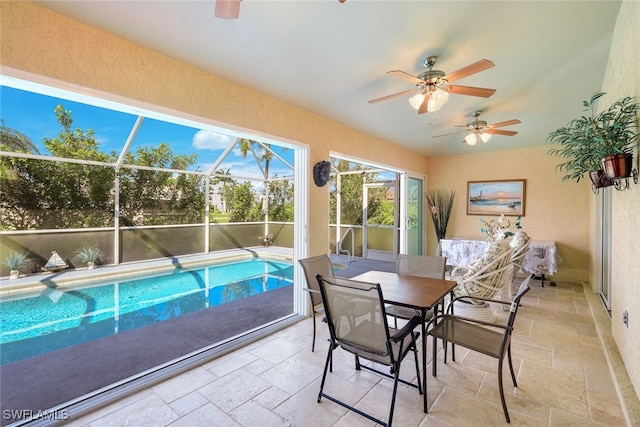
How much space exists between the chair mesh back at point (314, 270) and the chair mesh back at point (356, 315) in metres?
0.76

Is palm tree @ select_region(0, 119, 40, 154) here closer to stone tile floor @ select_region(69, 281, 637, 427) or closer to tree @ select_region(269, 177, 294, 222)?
tree @ select_region(269, 177, 294, 222)

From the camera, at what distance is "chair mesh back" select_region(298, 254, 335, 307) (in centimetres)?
277

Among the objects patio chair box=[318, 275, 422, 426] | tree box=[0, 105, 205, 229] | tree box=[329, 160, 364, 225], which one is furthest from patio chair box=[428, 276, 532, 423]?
tree box=[0, 105, 205, 229]

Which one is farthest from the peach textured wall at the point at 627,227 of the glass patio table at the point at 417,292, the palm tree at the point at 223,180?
the palm tree at the point at 223,180

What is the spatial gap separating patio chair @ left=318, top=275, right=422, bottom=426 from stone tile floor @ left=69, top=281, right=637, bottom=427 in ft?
0.87

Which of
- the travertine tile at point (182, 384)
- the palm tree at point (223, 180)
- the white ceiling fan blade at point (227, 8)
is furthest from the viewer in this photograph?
the palm tree at point (223, 180)

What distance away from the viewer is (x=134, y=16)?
1932mm

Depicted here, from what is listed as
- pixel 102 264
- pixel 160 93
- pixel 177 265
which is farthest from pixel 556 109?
pixel 102 264

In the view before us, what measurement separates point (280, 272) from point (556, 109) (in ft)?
19.9

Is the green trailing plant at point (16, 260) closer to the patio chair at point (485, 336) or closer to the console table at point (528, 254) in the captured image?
the patio chair at point (485, 336)

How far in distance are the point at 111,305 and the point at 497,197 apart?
763 centimetres

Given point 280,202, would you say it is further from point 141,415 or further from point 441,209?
point 141,415

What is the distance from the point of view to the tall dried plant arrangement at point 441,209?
6.63 meters

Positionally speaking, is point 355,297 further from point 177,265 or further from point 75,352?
point 177,265
